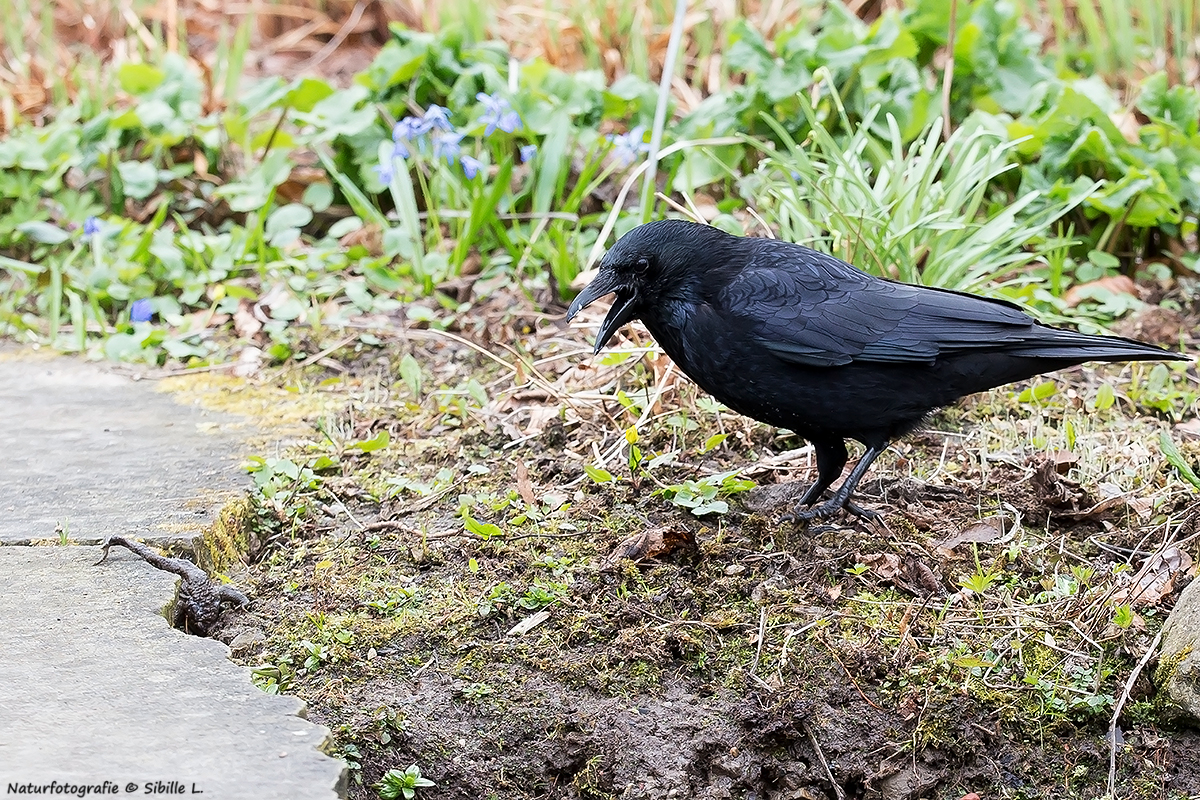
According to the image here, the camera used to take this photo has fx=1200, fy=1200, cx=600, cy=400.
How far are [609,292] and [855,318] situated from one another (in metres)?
0.64

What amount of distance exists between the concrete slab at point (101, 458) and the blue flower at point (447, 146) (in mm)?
1593

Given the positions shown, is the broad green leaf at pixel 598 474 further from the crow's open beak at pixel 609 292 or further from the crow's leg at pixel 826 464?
the crow's leg at pixel 826 464

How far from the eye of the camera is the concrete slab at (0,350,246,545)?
2.89 m

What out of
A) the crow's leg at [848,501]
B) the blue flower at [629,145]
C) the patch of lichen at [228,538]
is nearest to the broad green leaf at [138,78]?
the blue flower at [629,145]

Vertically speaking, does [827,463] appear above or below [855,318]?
below

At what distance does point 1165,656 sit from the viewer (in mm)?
2514

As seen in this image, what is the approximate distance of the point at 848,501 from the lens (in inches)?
125

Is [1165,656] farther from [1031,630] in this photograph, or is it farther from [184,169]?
[184,169]

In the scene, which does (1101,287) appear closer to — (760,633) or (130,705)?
(760,633)

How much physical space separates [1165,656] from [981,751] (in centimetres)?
44

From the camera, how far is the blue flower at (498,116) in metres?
4.93

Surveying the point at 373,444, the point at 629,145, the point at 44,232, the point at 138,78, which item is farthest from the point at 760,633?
the point at 138,78

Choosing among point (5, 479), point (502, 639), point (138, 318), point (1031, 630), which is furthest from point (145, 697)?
point (138, 318)

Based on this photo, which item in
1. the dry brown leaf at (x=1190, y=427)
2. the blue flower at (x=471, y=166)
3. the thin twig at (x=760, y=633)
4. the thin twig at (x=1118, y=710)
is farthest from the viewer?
the blue flower at (x=471, y=166)
